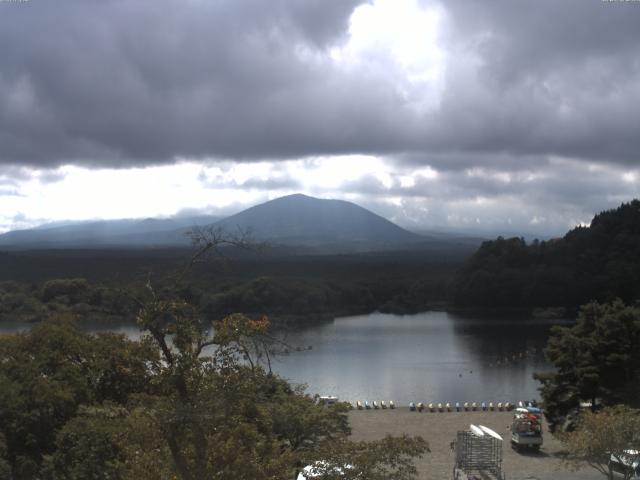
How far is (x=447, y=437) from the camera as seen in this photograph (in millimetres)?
17297

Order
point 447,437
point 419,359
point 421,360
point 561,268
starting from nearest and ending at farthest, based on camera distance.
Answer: point 447,437
point 421,360
point 419,359
point 561,268

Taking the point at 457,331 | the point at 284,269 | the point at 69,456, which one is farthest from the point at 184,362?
the point at 284,269

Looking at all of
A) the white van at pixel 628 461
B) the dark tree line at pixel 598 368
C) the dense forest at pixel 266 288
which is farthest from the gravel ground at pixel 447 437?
the dense forest at pixel 266 288

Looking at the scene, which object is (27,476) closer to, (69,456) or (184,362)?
(69,456)

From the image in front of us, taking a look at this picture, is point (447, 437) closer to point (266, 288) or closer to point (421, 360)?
point (421, 360)

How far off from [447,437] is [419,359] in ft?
60.1

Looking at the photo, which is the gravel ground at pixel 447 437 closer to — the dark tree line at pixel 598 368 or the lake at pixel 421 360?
the dark tree line at pixel 598 368

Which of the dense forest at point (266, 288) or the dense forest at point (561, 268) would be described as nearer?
the dense forest at point (266, 288)

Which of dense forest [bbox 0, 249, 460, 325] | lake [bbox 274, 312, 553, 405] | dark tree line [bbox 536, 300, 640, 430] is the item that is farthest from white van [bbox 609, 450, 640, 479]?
dense forest [bbox 0, 249, 460, 325]

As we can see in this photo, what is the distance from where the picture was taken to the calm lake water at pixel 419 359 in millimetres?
27391

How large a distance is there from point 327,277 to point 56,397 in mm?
62113

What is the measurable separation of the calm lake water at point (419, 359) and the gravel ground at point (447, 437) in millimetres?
3281

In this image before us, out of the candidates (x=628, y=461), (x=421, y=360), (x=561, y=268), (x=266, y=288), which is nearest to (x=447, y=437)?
(x=628, y=461)

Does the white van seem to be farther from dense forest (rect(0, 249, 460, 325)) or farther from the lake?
dense forest (rect(0, 249, 460, 325))
